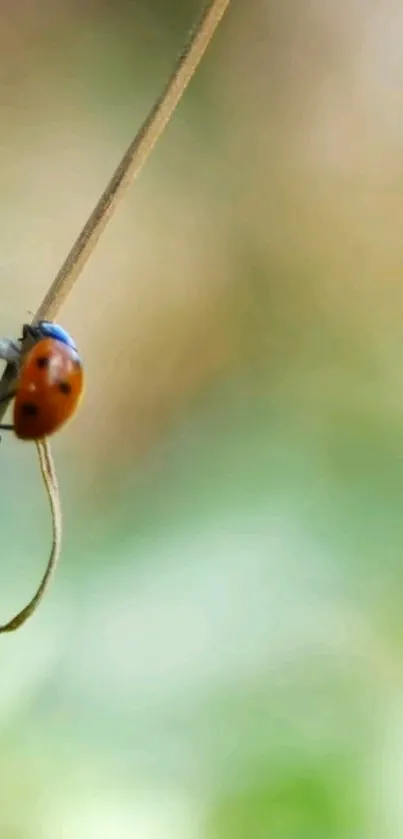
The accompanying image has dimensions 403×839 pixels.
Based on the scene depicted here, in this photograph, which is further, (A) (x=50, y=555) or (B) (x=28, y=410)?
(B) (x=28, y=410)

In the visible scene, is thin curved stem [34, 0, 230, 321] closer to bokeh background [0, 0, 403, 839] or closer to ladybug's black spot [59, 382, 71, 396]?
ladybug's black spot [59, 382, 71, 396]

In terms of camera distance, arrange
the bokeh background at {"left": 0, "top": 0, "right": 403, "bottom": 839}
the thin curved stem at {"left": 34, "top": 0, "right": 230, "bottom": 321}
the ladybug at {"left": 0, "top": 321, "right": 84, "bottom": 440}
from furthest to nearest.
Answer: the bokeh background at {"left": 0, "top": 0, "right": 403, "bottom": 839}
the ladybug at {"left": 0, "top": 321, "right": 84, "bottom": 440}
the thin curved stem at {"left": 34, "top": 0, "right": 230, "bottom": 321}

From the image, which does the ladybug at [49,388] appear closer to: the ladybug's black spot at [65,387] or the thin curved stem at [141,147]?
the ladybug's black spot at [65,387]

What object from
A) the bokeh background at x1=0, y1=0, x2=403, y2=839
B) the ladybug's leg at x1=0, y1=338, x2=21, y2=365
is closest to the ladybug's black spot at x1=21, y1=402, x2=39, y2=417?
the ladybug's leg at x1=0, y1=338, x2=21, y2=365

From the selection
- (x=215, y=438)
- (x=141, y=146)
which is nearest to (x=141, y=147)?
(x=141, y=146)

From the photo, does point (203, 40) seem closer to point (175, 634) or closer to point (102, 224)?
point (102, 224)

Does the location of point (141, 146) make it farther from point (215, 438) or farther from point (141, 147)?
point (215, 438)

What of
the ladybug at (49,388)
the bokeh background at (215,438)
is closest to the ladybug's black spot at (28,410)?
the ladybug at (49,388)
